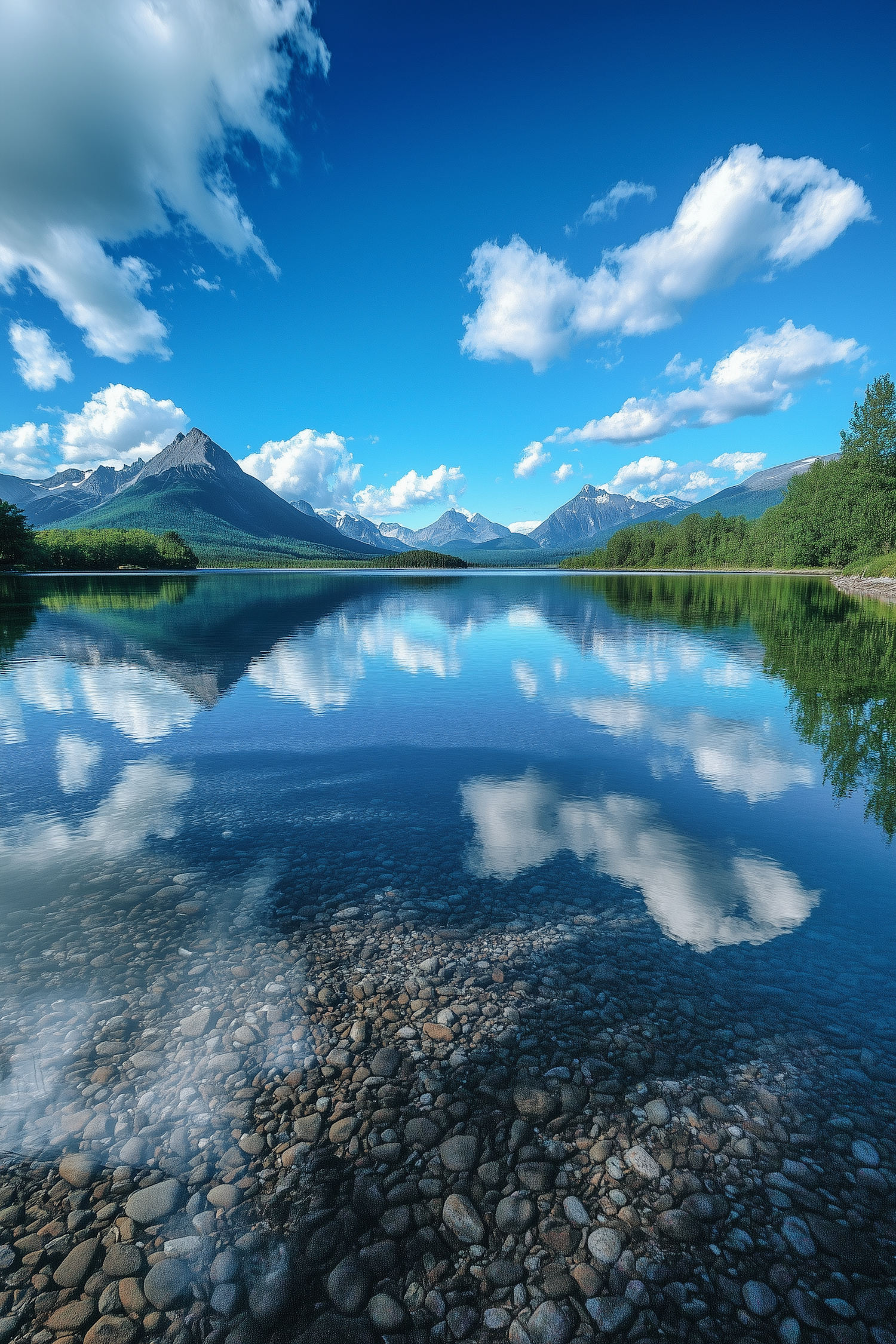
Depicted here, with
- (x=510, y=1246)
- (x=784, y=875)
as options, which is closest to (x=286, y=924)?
(x=510, y=1246)

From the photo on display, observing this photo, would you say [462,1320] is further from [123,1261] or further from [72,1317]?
[72,1317]

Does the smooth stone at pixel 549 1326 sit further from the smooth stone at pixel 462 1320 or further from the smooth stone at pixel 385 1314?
the smooth stone at pixel 385 1314

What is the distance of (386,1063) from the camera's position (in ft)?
21.3

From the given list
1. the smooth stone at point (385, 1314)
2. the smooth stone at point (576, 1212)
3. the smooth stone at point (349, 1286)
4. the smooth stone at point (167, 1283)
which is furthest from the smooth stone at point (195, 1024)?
the smooth stone at point (576, 1212)

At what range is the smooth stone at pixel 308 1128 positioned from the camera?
18.5 ft

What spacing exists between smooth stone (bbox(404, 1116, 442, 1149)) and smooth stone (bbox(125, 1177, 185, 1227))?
82.7 inches

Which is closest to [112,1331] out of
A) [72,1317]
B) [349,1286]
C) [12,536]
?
[72,1317]

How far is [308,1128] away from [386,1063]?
41.3 inches

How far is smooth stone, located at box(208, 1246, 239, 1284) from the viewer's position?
4.48 m

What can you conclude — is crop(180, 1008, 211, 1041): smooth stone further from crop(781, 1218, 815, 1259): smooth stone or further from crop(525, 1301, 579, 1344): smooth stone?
crop(781, 1218, 815, 1259): smooth stone

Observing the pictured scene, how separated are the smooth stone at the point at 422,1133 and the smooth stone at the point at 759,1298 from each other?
275 centimetres

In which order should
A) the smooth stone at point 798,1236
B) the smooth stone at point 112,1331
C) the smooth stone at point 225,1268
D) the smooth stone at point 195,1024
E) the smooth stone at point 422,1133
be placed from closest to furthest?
the smooth stone at point 112,1331 → the smooth stone at point 225,1268 → the smooth stone at point 798,1236 → the smooth stone at point 422,1133 → the smooth stone at point 195,1024

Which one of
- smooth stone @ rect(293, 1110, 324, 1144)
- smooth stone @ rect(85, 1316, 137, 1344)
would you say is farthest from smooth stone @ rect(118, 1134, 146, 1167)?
smooth stone @ rect(293, 1110, 324, 1144)

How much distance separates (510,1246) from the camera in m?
4.73
